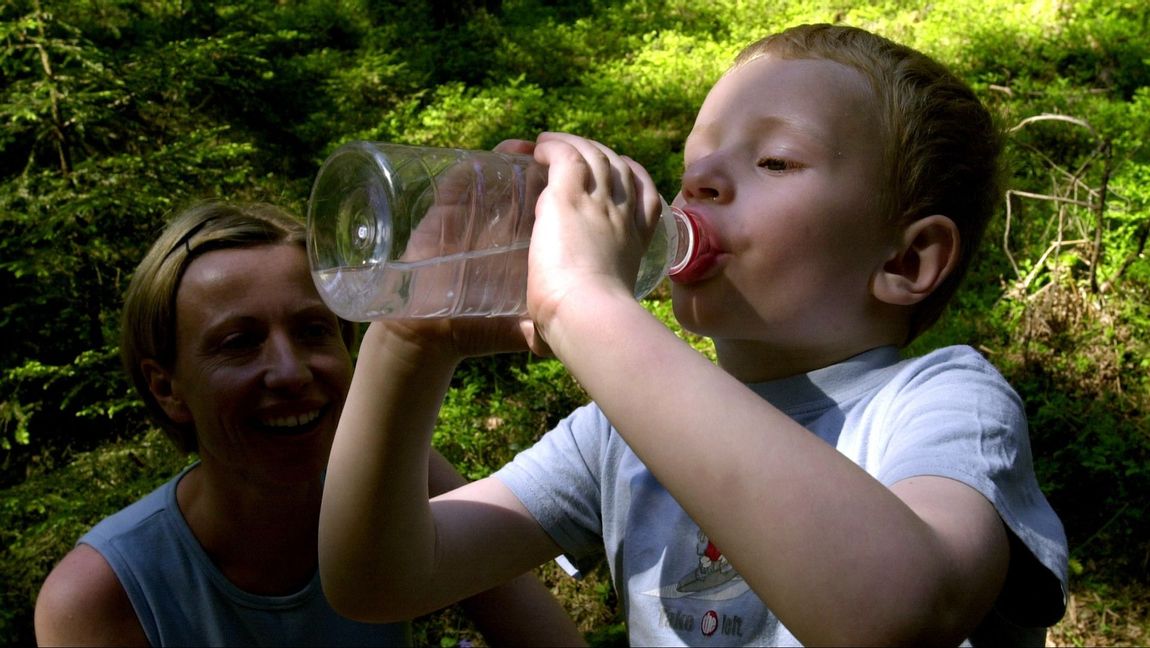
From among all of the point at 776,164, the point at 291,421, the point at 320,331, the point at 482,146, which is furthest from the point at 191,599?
the point at 482,146

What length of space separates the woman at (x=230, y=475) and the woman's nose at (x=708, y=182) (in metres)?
0.98

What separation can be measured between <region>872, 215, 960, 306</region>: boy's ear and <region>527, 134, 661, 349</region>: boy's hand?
39cm

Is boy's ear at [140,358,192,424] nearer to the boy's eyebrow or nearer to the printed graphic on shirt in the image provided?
the printed graphic on shirt

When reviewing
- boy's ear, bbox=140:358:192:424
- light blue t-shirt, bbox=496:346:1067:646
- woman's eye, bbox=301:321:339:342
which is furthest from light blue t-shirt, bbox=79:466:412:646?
light blue t-shirt, bbox=496:346:1067:646

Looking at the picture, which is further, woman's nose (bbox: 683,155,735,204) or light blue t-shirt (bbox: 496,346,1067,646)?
woman's nose (bbox: 683,155,735,204)

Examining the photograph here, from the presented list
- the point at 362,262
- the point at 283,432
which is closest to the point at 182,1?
the point at 283,432

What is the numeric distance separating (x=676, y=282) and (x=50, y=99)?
122 inches

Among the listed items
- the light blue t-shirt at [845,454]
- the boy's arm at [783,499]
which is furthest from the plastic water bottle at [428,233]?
the boy's arm at [783,499]

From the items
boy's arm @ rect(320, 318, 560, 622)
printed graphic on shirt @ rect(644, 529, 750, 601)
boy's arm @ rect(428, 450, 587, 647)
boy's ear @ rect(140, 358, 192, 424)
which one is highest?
boy's arm @ rect(320, 318, 560, 622)

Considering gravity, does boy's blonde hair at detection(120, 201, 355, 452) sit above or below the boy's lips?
below

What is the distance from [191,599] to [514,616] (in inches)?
25.3

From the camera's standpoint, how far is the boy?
86cm

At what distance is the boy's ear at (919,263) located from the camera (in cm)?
138

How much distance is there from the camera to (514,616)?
221 centimetres
